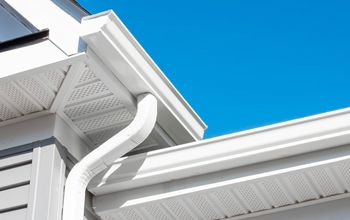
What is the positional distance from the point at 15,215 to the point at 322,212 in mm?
1513

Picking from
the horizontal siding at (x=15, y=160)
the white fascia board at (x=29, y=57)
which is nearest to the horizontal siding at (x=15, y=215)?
the horizontal siding at (x=15, y=160)

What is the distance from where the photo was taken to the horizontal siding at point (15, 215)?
13.3ft

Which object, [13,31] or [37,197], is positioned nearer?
[37,197]

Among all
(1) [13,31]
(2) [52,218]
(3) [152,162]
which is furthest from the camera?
(1) [13,31]

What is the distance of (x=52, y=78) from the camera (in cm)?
414

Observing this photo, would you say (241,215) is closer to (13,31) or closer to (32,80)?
(32,80)

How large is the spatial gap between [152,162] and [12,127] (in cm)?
77

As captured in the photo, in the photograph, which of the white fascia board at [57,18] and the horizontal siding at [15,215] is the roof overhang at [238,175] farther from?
the white fascia board at [57,18]

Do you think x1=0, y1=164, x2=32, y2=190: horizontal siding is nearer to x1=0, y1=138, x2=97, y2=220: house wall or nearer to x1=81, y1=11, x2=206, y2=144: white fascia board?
x1=0, y1=138, x2=97, y2=220: house wall

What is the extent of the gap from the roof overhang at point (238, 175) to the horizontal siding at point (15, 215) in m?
0.44

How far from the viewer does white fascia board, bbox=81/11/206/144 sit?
160 inches

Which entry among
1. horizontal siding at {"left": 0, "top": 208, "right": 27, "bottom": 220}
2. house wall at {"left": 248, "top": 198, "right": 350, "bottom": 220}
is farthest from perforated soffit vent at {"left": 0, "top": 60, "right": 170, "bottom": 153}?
house wall at {"left": 248, "top": 198, "right": 350, "bottom": 220}

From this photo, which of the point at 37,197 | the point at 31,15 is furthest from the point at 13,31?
the point at 37,197

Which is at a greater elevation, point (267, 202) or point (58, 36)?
point (58, 36)
